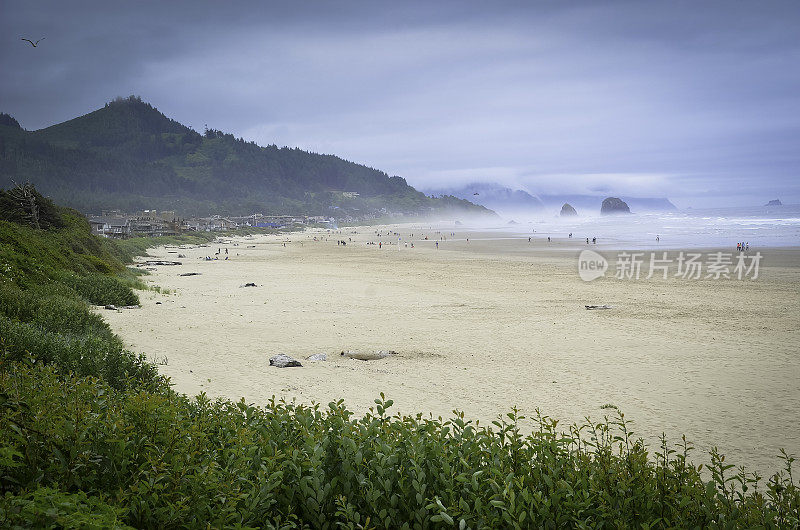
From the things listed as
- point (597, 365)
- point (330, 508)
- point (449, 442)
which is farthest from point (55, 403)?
point (597, 365)

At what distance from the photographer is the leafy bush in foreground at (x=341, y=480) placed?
308 centimetres

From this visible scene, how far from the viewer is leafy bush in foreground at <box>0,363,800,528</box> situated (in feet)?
10.1

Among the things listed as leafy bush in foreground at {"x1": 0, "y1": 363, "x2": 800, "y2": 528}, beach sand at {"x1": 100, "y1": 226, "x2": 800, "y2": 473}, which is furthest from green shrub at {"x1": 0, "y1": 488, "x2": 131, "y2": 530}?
beach sand at {"x1": 100, "y1": 226, "x2": 800, "y2": 473}

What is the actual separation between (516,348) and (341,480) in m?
11.7

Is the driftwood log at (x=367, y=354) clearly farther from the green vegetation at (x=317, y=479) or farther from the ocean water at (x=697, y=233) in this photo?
the ocean water at (x=697, y=233)

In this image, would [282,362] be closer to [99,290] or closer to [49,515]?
[49,515]

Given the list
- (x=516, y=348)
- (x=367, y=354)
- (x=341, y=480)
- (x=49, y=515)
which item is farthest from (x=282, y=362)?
(x=49, y=515)

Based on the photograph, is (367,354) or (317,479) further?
(367,354)

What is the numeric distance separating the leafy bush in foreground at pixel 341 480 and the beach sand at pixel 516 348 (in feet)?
16.7

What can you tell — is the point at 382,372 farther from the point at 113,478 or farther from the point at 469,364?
the point at 113,478

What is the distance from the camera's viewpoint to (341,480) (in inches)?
143

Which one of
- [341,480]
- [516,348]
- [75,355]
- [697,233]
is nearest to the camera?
[341,480]

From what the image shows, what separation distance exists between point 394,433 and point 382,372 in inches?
305

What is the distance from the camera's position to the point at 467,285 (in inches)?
1156
